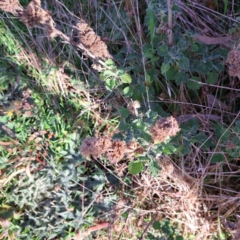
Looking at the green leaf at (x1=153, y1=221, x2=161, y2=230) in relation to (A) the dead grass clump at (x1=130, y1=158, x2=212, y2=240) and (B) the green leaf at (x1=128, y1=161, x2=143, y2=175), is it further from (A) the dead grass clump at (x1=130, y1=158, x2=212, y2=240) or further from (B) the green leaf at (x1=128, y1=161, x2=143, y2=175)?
(B) the green leaf at (x1=128, y1=161, x2=143, y2=175)

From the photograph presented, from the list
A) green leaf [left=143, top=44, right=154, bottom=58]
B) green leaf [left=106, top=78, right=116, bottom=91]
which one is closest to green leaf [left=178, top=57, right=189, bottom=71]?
green leaf [left=143, top=44, right=154, bottom=58]

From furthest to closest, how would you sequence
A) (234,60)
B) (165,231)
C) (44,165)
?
(44,165)
(165,231)
(234,60)

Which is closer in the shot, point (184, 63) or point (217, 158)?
point (184, 63)

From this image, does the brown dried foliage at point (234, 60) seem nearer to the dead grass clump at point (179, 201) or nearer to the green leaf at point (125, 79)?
the green leaf at point (125, 79)

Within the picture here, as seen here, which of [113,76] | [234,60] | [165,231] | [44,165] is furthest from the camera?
[44,165]

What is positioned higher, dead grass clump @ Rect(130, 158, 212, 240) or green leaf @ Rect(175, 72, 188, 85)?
green leaf @ Rect(175, 72, 188, 85)

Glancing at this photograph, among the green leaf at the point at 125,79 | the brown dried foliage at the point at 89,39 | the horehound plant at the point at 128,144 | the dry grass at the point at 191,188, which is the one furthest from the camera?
the dry grass at the point at 191,188

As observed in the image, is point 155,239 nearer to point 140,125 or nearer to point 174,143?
point 174,143

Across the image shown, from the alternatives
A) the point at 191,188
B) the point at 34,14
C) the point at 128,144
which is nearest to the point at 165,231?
the point at 191,188

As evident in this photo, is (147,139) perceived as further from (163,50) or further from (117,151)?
(163,50)

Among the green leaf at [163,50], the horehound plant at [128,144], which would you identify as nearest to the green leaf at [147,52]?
the green leaf at [163,50]

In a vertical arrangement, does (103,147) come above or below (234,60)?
below

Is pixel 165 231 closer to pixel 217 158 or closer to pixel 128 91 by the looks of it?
pixel 217 158

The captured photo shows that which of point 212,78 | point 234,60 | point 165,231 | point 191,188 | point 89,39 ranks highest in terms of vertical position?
point 89,39
